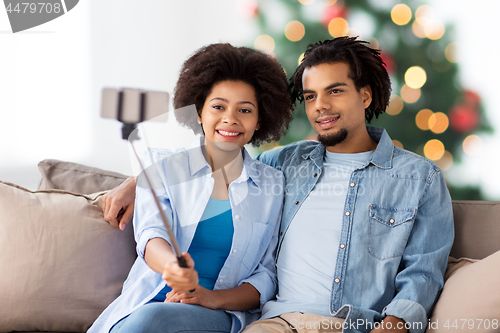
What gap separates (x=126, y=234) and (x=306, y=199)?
0.60 m

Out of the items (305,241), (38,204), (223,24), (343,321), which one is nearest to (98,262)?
(38,204)

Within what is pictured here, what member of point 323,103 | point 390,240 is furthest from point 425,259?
point 323,103

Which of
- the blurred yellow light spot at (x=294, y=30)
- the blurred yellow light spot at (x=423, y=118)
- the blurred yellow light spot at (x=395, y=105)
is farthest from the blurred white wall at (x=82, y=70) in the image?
the blurred yellow light spot at (x=423, y=118)

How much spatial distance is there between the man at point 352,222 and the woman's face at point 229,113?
0.26m

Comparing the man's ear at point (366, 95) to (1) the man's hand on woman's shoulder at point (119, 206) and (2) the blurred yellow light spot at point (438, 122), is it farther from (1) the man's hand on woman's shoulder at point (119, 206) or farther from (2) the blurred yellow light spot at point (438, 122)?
(1) the man's hand on woman's shoulder at point (119, 206)

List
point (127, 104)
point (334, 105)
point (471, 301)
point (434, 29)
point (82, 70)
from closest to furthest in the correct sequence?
point (127, 104) → point (471, 301) → point (334, 105) → point (434, 29) → point (82, 70)

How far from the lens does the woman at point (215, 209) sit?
110cm

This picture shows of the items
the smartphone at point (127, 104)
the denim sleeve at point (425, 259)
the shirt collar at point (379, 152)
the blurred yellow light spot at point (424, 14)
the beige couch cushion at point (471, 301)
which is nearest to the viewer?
the smartphone at point (127, 104)

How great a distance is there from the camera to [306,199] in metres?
1.34

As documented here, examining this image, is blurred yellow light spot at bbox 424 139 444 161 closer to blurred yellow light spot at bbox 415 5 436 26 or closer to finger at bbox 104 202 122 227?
blurred yellow light spot at bbox 415 5 436 26

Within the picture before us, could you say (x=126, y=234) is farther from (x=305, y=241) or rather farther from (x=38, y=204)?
(x=305, y=241)

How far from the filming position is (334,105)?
140cm

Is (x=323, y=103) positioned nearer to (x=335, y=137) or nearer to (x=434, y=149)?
(x=335, y=137)

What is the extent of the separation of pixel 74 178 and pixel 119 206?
0.32 meters
